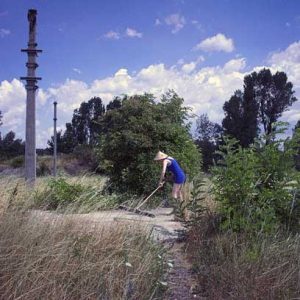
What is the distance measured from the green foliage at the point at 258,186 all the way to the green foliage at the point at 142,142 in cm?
556

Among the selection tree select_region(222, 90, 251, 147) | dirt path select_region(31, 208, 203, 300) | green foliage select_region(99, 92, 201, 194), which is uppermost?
tree select_region(222, 90, 251, 147)

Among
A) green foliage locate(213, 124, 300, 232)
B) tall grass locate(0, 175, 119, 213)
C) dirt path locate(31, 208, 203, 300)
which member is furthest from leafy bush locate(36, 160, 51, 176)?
green foliage locate(213, 124, 300, 232)

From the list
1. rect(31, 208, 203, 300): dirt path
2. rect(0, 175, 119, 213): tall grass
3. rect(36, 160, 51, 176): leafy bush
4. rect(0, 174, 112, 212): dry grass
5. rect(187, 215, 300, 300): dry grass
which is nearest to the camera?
rect(187, 215, 300, 300): dry grass

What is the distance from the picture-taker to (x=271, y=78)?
134 ft

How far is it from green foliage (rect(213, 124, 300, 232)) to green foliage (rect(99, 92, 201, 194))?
5.56 m

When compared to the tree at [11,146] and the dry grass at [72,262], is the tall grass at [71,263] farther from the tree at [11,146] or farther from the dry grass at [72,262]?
the tree at [11,146]

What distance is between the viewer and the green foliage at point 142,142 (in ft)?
39.8

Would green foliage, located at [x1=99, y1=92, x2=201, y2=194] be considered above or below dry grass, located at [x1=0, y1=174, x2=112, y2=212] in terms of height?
above

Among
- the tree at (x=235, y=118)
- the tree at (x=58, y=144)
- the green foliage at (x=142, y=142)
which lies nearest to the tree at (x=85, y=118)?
the tree at (x=58, y=144)

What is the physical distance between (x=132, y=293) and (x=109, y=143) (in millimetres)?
8443

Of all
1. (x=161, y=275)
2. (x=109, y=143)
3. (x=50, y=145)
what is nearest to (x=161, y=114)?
(x=109, y=143)

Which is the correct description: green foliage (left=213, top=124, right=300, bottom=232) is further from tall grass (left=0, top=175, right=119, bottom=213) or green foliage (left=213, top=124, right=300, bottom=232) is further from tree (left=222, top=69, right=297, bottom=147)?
tree (left=222, top=69, right=297, bottom=147)

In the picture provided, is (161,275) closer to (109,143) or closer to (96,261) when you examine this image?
(96,261)

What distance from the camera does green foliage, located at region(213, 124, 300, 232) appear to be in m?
5.91
